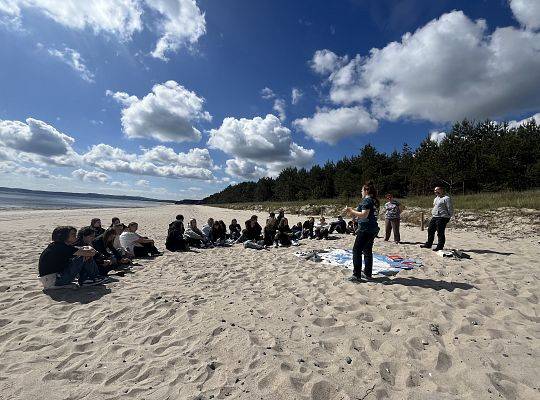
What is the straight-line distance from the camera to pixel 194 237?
11.5 m

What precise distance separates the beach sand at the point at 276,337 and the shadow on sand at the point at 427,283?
0.04 metres

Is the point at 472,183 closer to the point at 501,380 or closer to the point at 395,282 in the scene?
the point at 395,282

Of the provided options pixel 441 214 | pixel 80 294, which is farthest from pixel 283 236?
pixel 80 294

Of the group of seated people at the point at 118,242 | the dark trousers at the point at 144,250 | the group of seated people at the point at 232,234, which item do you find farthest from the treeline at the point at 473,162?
the dark trousers at the point at 144,250

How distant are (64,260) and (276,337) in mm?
4586

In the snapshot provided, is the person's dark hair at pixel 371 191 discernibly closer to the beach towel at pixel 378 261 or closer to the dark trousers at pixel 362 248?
the dark trousers at pixel 362 248

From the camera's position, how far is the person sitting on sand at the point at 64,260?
5.67 m

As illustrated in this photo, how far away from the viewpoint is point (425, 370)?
3.28 m

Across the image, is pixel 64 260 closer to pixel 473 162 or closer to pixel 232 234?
pixel 232 234

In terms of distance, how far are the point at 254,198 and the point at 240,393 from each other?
10692cm

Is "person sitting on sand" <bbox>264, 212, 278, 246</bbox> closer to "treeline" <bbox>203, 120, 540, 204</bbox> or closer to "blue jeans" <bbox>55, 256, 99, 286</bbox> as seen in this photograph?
"blue jeans" <bbox>55, 256, 99, 286</bbox>

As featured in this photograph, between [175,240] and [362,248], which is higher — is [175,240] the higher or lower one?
the lower one

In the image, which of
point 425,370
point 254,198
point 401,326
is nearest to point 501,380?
point 425,370

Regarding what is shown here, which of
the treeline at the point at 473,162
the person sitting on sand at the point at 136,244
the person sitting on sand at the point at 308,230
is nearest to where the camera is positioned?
the person sitting on sand at the point at 136,244
